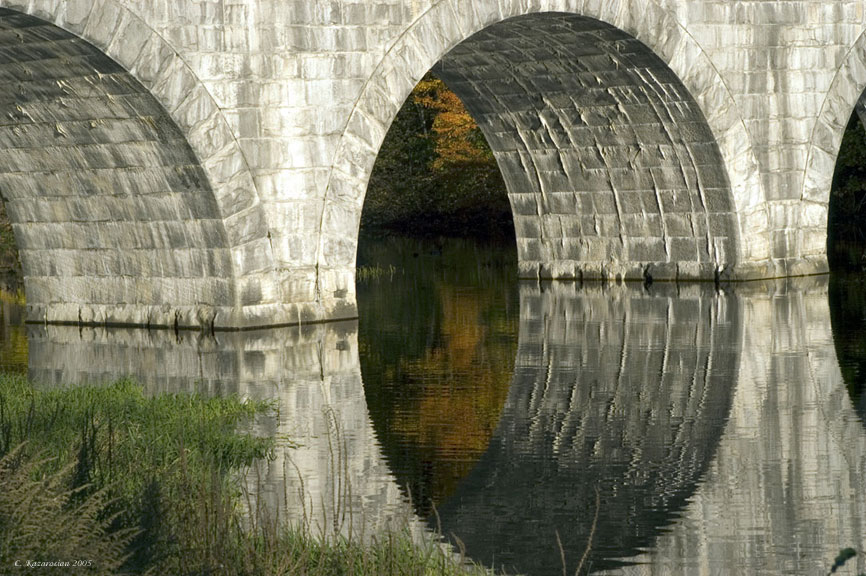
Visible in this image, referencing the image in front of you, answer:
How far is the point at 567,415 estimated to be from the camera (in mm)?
12328

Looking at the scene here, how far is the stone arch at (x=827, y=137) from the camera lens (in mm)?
24688

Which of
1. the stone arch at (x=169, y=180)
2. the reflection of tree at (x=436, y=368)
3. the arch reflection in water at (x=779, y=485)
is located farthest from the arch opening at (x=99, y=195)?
the arch reflection in water at (x=779, y=485)

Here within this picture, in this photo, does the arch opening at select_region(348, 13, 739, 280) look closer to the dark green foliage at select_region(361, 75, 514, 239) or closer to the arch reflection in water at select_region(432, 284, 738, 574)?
the arch reflection in water at select_region(432, 284, 738, 574)

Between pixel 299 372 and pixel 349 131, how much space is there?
4508mm

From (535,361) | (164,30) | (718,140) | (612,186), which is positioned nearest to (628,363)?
(535,361)

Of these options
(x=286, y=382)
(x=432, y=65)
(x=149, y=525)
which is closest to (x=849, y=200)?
(x=432, y=65)

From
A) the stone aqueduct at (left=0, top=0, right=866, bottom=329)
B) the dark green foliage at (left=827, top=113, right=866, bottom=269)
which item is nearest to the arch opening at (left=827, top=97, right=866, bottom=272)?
the dark green foliage at (left=827, top=113, right=866, bottom=269)

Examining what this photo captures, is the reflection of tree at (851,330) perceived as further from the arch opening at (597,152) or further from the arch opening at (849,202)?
the arch opening at (849,202)

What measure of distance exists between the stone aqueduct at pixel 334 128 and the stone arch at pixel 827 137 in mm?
42

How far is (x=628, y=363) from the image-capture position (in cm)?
1545

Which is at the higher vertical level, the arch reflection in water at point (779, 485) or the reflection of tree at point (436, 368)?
the reflection of tree at point (436, 368)

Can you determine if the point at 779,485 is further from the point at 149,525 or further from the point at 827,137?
the point at 827,137

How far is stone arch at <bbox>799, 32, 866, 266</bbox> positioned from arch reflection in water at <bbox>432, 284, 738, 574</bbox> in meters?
5.49

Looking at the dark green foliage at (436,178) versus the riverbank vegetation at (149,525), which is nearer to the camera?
the riverbank vegetation at (149,525)
